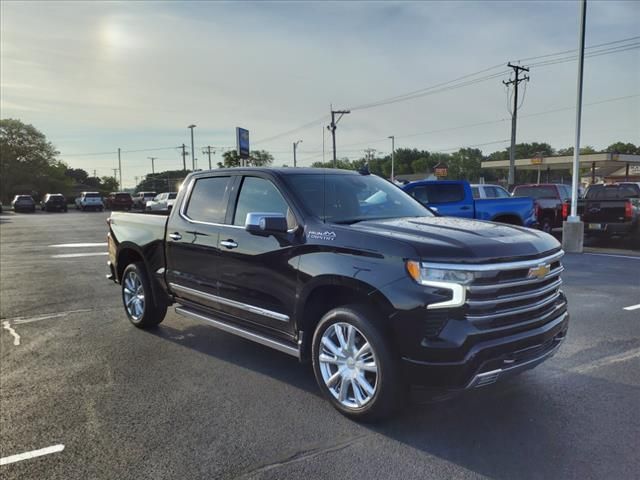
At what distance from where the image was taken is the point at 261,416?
12.0 ft

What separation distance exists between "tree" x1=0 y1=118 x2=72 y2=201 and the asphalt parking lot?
7467cm

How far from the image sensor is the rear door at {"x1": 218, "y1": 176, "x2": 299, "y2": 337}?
156 inches

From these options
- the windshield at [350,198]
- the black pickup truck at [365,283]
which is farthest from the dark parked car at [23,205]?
the windshield at [350,198]

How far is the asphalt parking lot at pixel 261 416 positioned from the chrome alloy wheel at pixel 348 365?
0.20m

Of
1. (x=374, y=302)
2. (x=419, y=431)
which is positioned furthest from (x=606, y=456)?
(x=374, y=302)

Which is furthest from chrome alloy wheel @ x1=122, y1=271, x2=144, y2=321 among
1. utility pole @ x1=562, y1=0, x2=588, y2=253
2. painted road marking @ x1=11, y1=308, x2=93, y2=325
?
utility pole @ x1=562, y1=0, x2=588, y2=253

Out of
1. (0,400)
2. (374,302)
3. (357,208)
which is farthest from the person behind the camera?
(357,208)

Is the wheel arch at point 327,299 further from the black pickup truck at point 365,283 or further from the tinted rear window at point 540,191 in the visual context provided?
the tinted rear window at point 540,191

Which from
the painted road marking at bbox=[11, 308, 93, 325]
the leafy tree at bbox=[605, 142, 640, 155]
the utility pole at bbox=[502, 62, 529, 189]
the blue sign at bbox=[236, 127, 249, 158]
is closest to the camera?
the painted road marking at bbox=[11, 308, 93, 325]

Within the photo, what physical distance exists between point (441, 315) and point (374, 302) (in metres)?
0.48

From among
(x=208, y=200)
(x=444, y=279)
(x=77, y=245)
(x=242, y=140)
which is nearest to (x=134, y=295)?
(x=208, y=200)

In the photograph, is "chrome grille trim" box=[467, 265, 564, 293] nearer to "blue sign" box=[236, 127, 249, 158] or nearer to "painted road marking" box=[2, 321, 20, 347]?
"painted road marking" box=[2, 321, 20, 347]

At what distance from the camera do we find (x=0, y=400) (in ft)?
13.2

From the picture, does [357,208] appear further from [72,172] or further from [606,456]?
[72,172]
